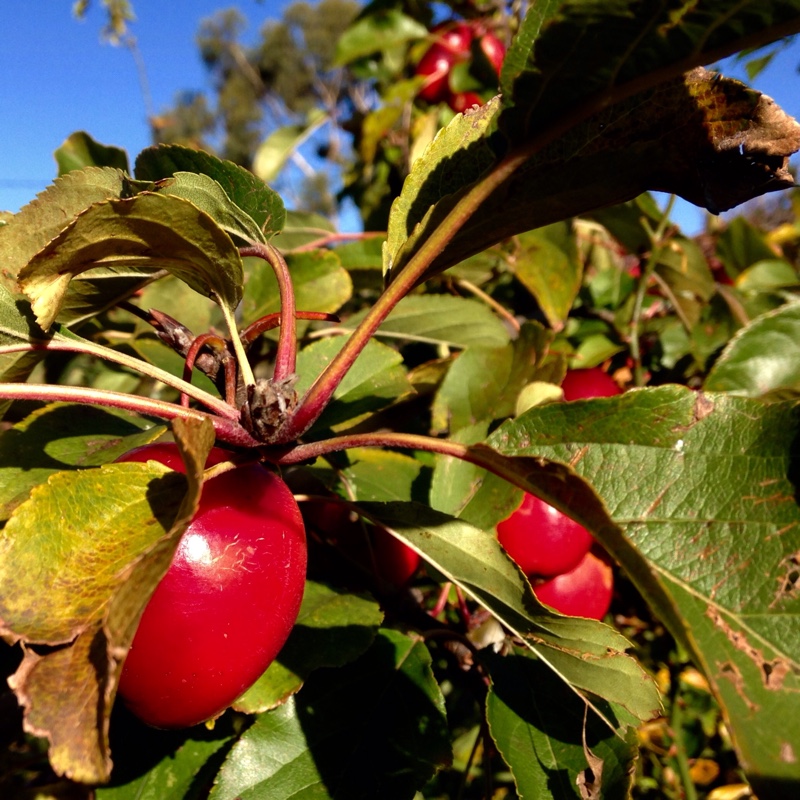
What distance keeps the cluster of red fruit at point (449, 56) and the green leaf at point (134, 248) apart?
1468mm

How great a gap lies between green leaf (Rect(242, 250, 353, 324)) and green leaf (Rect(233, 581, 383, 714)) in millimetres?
432

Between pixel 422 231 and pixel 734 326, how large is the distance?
102 cm

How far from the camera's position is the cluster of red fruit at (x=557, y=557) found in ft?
2.34

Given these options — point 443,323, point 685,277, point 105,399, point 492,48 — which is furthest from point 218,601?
point 492,48

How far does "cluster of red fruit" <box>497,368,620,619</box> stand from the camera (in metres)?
0.71

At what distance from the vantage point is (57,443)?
60cm

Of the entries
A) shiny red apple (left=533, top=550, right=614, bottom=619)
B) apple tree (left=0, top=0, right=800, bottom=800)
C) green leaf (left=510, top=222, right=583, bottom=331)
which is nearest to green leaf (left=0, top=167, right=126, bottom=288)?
apple tree (left=0, top=0, right=800, bottom=800)

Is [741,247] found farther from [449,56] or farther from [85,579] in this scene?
[85,579]

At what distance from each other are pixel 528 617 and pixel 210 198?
0.40 meters

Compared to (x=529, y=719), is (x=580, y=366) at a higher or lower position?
higher

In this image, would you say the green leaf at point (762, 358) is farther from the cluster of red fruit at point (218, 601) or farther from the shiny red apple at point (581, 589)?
the cluster of red fruit at point (218, 601)

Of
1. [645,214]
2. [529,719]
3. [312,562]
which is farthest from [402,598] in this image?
[645,214]

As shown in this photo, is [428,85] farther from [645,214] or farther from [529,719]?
[529,719]

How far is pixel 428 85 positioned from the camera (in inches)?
73.7
